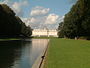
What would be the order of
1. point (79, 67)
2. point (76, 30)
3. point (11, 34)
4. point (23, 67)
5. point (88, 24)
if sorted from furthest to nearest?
1. point (11, 34)
2. point (76, 30)
3. point (88, 24)
4. point (23, 67)
5. point (79, 67)

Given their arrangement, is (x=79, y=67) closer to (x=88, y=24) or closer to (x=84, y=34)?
(x=88, y=24)

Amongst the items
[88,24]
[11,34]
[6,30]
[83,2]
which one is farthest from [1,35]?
[83,2]

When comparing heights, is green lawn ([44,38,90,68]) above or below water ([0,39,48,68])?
above

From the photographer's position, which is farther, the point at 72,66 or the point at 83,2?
the point at 83,2

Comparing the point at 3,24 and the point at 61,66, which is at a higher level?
the point at 3,24

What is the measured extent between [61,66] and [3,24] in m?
87.9

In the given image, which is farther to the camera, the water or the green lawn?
the water

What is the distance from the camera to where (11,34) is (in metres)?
117

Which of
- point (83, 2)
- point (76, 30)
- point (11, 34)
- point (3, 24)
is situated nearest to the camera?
point (83, 2)

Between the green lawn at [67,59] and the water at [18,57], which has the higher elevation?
the green lawn at [67,59]

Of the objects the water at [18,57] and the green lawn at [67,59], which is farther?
the water at [18,57]

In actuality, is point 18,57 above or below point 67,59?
below

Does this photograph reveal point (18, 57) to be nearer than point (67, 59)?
No

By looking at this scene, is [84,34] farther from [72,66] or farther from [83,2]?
[72,66]
